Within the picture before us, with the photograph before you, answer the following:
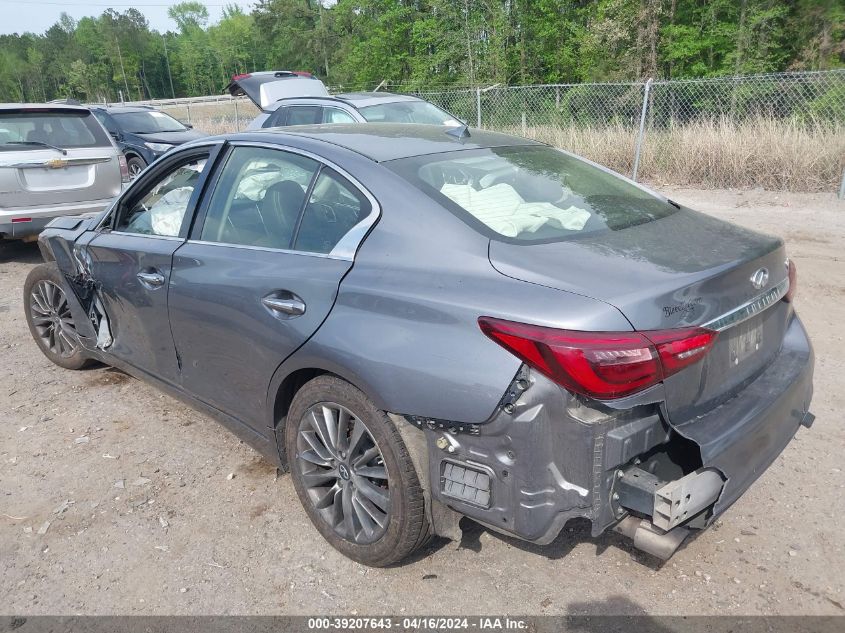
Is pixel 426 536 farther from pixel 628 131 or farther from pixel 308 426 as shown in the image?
pixel 628 131

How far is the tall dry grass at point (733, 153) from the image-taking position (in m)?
10.4

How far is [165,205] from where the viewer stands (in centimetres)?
372

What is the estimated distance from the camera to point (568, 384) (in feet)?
6.60

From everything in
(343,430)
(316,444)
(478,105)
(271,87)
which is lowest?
(316,444)

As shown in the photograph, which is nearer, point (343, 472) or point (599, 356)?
point (599, 356)

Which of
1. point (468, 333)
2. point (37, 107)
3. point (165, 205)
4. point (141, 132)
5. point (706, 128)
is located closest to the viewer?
point (468, 333)

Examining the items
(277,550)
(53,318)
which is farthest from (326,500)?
(53,318)

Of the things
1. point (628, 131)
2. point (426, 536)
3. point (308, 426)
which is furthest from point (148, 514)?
point (628, 131)

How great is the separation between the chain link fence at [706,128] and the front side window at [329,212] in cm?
935

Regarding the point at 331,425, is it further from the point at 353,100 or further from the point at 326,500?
the point at 353,100

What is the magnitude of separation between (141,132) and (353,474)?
41.0ft

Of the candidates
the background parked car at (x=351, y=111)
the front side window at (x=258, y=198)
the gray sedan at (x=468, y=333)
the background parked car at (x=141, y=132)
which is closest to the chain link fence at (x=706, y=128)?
the background parked car at (x=351, y=111)

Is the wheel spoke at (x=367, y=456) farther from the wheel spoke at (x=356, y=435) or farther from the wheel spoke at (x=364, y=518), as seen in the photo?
the wheel spoke at (x=364, y=518)

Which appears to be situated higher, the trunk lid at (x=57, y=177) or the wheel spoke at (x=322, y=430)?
the trunk lid at (x=57, y=177)
